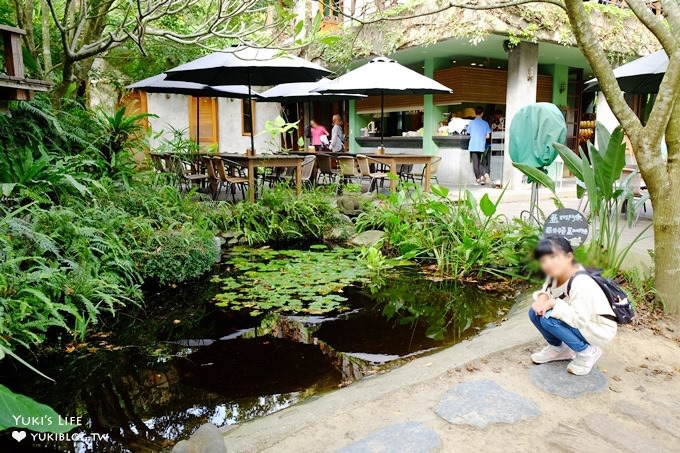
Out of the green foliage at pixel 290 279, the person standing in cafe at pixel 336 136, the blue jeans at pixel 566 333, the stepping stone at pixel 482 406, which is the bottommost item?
the green foliage at pixel 290 279

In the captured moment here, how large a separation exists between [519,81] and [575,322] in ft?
30.2

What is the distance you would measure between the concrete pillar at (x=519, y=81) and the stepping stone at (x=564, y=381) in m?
8.39

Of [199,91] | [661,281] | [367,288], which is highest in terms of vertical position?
[199,91]

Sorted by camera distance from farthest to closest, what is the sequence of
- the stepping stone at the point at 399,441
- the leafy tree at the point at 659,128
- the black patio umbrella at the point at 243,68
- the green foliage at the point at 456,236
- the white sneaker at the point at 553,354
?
the black patio umbrella at the point at 243,68 → the green foliage at the point at 456,236 → the leafy tree at the point at 659,128 → the white sneaker at the point at 553,354 → the stepping stone at the point at 399,441

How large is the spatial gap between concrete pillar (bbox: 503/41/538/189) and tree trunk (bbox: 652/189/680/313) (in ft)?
24.4

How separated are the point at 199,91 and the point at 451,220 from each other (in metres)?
6.45

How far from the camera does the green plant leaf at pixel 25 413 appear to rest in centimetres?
196

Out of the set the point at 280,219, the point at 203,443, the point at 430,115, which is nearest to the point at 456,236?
the point at 280,219

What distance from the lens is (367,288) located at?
5102 millimetres

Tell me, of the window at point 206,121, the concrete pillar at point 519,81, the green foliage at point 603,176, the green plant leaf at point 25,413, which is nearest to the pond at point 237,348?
the green plant leaf at point 25,413

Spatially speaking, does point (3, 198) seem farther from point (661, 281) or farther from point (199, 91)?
point (199, 91)

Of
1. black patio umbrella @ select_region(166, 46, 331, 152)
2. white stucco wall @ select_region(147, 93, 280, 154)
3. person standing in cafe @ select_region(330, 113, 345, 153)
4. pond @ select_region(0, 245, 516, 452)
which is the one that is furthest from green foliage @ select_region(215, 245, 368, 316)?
white stucco wall @ select_region(147, 93, 280, 154)

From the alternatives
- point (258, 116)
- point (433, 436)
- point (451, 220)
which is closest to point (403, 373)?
point (433, 436)

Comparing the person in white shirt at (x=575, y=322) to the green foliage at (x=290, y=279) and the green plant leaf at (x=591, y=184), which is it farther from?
the green foliage at (x=290, y=279)
